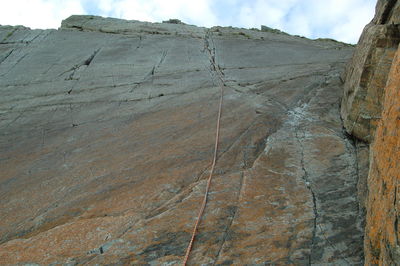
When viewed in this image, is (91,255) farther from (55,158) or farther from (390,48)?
(390,48)

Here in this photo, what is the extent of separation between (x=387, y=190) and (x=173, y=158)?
382 cm

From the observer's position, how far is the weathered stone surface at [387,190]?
9.94 ft

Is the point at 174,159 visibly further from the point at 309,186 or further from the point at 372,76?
the point at 372,76

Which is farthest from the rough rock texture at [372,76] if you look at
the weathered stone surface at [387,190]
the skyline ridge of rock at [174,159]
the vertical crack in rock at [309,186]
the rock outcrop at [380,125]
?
the weathered stone surface at [387,190]

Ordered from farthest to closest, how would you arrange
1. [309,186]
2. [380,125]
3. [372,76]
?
1. [372,76]
2. [309,186]
3. [380,125]

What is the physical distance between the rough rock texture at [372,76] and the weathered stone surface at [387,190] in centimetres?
214

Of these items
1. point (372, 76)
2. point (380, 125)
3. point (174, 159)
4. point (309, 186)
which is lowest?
point (309, 186)

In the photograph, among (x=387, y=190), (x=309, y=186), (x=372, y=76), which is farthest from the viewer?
(x=372, y=76)

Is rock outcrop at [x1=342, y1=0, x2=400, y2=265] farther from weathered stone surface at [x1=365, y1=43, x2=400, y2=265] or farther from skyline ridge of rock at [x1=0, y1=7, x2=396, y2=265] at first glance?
skyline ridge of rock at [x1=0, y1=7, x2=396, y2=265]

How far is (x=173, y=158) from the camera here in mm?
6555

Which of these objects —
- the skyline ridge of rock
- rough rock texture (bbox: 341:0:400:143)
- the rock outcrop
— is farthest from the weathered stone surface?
rough rock texture (bbox: 341:0:400:143)

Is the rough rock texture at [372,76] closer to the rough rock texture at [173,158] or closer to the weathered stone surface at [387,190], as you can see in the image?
the rough rock texture at [173,158]

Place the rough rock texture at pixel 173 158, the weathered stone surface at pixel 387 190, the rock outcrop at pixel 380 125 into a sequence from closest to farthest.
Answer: the weathered stone surface at pixel 387 190 < the rock outcrop at pixel 380 125 < the rough rock texture at pixel 173 158

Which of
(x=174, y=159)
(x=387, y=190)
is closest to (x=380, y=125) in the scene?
(x=387, y=190)
